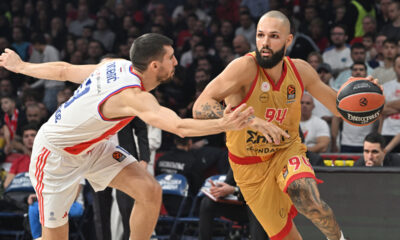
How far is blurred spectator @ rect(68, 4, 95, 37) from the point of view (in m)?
13.5

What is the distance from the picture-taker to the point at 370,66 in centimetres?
937

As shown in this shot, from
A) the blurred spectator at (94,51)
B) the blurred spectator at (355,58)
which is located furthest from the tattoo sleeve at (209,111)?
the blurred spectator at (94,51)

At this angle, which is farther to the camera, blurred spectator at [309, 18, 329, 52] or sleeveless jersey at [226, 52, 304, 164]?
blurred spectator at [309, 18, 329, 52]

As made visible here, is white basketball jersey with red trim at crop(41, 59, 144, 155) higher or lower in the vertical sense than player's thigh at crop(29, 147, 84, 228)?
higher

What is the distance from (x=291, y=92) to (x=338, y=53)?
4.89m

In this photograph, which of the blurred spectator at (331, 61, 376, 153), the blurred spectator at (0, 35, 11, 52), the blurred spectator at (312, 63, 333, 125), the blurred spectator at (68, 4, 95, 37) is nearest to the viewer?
the blurred spectator at (331, 61, 376, 153)

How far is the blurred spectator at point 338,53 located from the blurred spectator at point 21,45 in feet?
18.9

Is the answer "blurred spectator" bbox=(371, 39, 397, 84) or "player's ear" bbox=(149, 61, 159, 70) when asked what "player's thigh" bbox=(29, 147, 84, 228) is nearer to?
"player's ear" bbox=(149, 61, 159, 70)

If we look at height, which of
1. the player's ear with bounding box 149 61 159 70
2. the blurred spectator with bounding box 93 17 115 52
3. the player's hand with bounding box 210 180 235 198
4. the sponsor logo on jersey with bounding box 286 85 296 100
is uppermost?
the player's ear with bounding box 149 61 159 70

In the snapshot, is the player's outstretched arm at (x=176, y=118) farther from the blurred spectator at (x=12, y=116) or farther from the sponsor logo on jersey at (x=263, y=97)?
the blurred spectator at (x=12, y=116)

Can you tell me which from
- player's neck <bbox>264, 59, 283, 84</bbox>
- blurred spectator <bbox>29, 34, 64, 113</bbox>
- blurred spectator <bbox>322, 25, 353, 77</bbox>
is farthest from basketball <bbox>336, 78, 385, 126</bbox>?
blurred spectator <bbox>29, 34, 64, 113</bbox>

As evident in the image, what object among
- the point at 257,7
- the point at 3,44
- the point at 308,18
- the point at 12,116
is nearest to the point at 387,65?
the point at 308,18

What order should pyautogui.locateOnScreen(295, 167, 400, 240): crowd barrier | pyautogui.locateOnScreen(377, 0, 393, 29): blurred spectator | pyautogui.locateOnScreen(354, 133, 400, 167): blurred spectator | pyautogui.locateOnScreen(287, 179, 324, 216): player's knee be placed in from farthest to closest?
1. pyautogui.locateOnScreen(377, 0, 393, 29): blurred spectator
2. pyautogui.locateOnScreen(354, 133, 400, 167): blurred spectator
3. pyautogui.locateOnScreen(295, 167, 400, 240): crowd barrier
4. pyautogui.locateOnScreen(287, 179, 324, 216): player's knee

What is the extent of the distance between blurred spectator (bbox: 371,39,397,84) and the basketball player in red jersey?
3577mm
